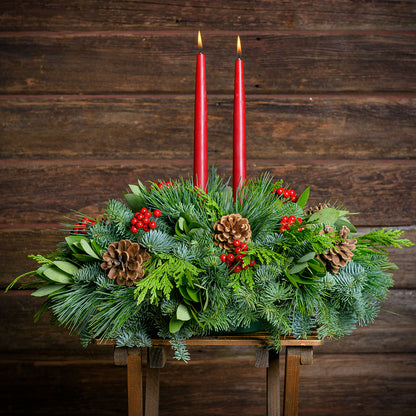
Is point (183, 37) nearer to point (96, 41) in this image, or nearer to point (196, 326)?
point (96, 41)

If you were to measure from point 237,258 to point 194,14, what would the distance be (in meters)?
0.84

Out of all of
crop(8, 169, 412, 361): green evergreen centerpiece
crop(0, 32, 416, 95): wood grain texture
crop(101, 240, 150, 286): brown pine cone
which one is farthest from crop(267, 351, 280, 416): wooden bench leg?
crop(0, 32, 416, 95): wood grain texture

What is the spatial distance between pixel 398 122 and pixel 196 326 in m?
0.89

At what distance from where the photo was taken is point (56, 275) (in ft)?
1.67

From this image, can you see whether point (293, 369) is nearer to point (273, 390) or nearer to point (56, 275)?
point (273, 390)

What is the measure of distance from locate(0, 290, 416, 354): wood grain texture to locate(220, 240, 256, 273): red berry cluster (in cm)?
66

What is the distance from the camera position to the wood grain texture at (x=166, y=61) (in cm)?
110

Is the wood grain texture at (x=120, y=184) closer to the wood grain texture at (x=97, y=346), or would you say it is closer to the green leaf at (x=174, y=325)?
the wood grain texture at (x=97, y=346)

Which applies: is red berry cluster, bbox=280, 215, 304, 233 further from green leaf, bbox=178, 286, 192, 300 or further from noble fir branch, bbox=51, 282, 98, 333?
noble fir branch, bbox=51, 282, 98, 333

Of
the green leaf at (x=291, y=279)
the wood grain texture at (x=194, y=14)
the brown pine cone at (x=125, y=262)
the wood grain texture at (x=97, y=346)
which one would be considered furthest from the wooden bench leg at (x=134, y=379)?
the wood grain texture at (x=194, y=14)

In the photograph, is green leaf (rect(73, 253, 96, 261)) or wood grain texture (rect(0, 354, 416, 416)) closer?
green leaf (rect(73, 253, 96, 261))

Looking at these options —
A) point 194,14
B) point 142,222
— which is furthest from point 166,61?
point 142,222

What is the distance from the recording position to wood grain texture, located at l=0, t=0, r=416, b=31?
3.61 ft

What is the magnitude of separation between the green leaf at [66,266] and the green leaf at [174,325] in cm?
14
